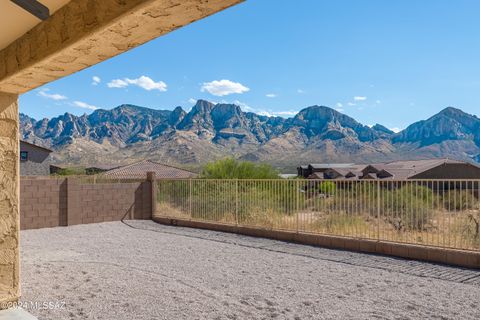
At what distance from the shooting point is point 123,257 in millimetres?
9797

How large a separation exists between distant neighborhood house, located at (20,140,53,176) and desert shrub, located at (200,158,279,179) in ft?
80.8

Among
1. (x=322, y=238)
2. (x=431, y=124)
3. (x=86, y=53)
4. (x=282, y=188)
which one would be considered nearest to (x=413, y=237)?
(x=322, y=238)

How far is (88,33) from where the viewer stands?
3.48 meters

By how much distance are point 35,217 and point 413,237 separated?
39.6ft

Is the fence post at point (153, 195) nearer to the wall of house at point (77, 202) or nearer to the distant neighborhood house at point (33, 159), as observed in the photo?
the wall of house at point (77, 202)

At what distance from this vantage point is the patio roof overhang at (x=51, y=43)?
3.11 metres

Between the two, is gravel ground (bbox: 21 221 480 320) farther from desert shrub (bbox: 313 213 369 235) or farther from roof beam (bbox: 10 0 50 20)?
roof beam (bbox: 10 0 50 20)

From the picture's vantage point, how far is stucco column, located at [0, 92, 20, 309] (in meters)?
5.56

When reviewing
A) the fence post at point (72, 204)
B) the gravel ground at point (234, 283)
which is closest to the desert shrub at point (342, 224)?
the gravel ground at point (234, 283)

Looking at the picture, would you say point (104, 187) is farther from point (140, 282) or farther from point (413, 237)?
point (413, 237)

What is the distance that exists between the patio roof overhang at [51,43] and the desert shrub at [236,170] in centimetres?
1655

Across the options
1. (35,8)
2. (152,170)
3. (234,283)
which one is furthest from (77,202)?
(152,170)

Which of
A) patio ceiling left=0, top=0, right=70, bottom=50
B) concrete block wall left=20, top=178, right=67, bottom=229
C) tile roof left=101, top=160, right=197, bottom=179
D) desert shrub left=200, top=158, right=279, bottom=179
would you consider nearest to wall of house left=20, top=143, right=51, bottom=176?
tile roof left=101, top=160, right=197, bottom=179

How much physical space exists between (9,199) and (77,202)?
426 inches
